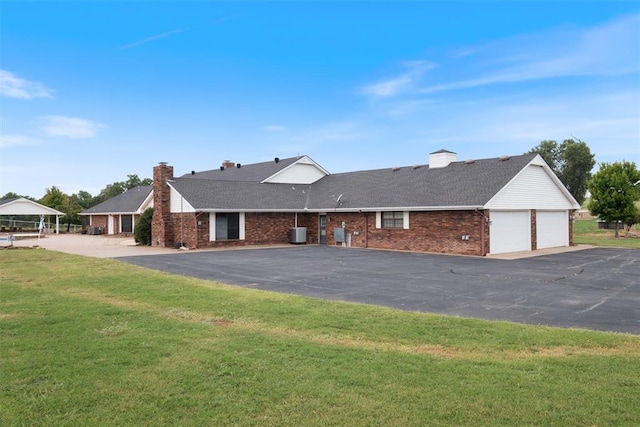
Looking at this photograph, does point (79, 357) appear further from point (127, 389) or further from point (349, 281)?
point (349, 281)

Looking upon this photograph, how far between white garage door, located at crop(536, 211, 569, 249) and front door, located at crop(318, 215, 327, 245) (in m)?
12.2

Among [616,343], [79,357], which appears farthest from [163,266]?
[616,343]

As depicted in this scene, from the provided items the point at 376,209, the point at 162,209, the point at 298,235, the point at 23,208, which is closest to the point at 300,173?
the point at 298,235

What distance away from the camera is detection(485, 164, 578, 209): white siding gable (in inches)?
846

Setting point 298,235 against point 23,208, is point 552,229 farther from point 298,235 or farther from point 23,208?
point 23,208

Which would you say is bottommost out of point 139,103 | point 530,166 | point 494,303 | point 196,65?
point 494,303

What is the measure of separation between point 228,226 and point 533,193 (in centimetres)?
1694

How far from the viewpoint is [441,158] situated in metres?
27.4

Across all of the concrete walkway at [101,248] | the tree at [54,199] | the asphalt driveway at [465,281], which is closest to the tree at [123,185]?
the tree at [54,199]

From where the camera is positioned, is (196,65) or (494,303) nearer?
(494,303)

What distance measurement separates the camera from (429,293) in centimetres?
1058

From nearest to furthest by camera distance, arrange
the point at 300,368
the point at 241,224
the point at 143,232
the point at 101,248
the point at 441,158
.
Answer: the point at 300,368
the point at 101,248
the point at 241,224
the point at 441,158
the point at 143,232

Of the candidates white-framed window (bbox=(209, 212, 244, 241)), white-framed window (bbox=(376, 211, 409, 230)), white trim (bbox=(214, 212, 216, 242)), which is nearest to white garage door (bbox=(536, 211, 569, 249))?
white-framed window (bbox=(376, 211, 409, 230))

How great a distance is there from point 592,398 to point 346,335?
10.4 feet
